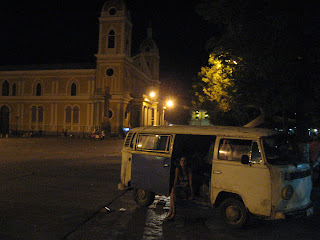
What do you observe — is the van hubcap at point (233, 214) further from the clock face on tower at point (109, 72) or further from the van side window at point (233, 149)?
the clock face on tower at point (109, 72)

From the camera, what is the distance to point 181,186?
6.97 meters

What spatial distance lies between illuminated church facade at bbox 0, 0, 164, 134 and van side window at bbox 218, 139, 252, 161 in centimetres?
3682

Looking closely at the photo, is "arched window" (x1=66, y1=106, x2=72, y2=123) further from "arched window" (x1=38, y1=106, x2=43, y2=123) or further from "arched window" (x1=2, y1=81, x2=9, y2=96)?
"arched window" (x1=2, y1=81, x2=9, y2=96)

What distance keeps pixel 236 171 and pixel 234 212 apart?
86cm

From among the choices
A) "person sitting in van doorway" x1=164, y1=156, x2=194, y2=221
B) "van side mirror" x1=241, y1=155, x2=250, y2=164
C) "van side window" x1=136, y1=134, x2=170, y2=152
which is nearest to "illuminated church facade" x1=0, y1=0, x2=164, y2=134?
A: "van side window" x1=136, y1=134, x2=170, y2=152

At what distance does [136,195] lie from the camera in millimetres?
8117

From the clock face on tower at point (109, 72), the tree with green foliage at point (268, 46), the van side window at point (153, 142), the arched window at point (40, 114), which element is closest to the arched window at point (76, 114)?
the arched window at point (40, 114)

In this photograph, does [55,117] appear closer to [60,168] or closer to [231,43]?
[60,168]

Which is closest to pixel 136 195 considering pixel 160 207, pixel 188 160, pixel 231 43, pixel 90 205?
pixel 160 207

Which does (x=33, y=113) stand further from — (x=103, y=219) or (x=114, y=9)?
(x=103, y=219)

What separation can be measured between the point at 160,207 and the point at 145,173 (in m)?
1.14

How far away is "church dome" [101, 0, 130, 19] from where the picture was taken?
154 ft

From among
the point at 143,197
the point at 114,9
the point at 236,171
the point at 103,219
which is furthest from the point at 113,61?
the point at 236,171

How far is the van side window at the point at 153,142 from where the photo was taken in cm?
734
